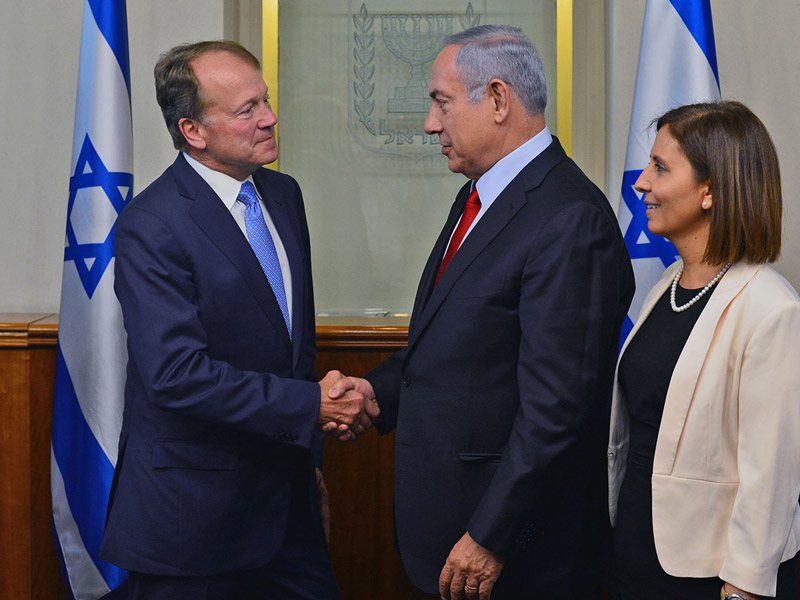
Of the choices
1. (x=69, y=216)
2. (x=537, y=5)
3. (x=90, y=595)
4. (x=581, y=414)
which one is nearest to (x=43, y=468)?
(x=90, y=595)

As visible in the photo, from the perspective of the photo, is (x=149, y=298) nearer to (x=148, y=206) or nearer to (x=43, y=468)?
(x=148, y=206)

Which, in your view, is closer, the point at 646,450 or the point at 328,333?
the point at 646,450

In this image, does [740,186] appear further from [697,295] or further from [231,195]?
[231,195]

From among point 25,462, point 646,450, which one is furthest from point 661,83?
point 25,462

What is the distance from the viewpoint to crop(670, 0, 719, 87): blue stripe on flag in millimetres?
2758

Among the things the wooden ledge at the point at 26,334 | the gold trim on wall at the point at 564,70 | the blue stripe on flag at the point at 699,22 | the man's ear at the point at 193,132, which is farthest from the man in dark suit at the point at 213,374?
the gold trim on wall at the point at 564,70

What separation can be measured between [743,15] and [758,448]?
2270 mm

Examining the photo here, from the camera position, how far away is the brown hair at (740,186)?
173 cm

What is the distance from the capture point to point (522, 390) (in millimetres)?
1795

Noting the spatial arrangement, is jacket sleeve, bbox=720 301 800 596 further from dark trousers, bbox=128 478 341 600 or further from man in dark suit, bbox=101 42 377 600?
dark trousers, bbox=128 478 341 600

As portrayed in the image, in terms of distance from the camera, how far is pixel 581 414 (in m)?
1.78

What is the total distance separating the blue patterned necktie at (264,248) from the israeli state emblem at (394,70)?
163cm

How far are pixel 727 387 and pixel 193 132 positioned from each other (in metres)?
1.42

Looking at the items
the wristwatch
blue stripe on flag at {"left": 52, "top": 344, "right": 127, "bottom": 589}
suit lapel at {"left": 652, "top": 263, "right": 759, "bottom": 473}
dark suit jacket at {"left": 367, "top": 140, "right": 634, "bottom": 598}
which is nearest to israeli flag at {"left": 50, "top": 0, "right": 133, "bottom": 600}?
blue stripe on flag at {"left": 52, "top": 344, "right": 127, "bottom": 589}
